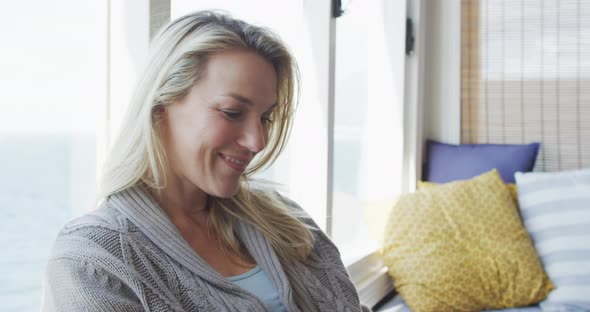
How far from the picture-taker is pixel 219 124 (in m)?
1.22

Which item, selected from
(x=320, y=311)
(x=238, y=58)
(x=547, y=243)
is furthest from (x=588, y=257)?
(x=238, y=58)

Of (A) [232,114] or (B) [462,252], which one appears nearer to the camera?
(A) [232,114]

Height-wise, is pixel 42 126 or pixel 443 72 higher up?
pixel 443 72

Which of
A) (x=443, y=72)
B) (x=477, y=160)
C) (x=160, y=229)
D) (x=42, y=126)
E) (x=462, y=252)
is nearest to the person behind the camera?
(x=160, y=229)

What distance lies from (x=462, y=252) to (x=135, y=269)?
5.59ft

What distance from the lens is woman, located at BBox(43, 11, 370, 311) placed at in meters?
1.06

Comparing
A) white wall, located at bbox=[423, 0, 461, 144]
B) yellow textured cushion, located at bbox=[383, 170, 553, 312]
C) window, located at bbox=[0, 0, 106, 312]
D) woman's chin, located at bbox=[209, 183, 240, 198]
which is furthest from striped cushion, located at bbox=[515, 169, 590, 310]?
window, located at bbox=[0, 0, 106, 312]

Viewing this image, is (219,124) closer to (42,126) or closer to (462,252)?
(42,126)

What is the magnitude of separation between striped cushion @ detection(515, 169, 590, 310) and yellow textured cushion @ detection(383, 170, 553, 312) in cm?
6

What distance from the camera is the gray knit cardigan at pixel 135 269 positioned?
3.32 ft

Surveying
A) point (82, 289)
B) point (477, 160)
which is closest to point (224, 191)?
point (82, 289)

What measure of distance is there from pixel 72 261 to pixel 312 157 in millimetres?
1268

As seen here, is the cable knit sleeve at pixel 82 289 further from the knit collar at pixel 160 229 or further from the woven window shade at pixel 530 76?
the woven window shade at pixel 530 76

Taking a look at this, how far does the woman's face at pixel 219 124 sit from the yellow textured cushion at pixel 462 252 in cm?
141
